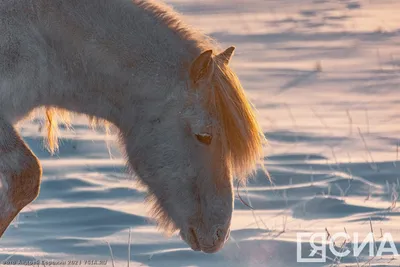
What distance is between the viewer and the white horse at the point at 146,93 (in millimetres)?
5035

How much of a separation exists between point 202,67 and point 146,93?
308mm

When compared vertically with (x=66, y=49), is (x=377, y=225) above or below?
below

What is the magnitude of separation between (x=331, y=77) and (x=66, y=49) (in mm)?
6140

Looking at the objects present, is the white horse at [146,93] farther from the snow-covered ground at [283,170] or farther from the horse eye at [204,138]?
the snow-covered ground at [283,170]

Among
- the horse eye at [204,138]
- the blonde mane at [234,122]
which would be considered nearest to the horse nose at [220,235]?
the blonde mane at [234,122]

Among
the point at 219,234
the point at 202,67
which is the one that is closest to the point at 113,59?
the point at 202,67

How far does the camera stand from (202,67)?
5000 mm

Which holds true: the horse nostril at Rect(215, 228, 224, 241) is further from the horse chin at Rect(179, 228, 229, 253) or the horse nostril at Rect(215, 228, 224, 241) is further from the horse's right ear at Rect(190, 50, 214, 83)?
the horse's right ear at Rect(190, 50, 214, 83)

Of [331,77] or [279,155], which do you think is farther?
[331,77]

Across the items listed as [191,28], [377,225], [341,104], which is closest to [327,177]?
[377,225]

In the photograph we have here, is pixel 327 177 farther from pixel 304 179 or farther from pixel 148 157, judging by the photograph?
pixel 148 157

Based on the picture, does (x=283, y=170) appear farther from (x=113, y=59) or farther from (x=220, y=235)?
(x=113, y=59)

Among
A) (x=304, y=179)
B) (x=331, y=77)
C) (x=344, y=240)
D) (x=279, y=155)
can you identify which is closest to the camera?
(x=344, y=240)

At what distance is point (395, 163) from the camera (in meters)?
8.23
